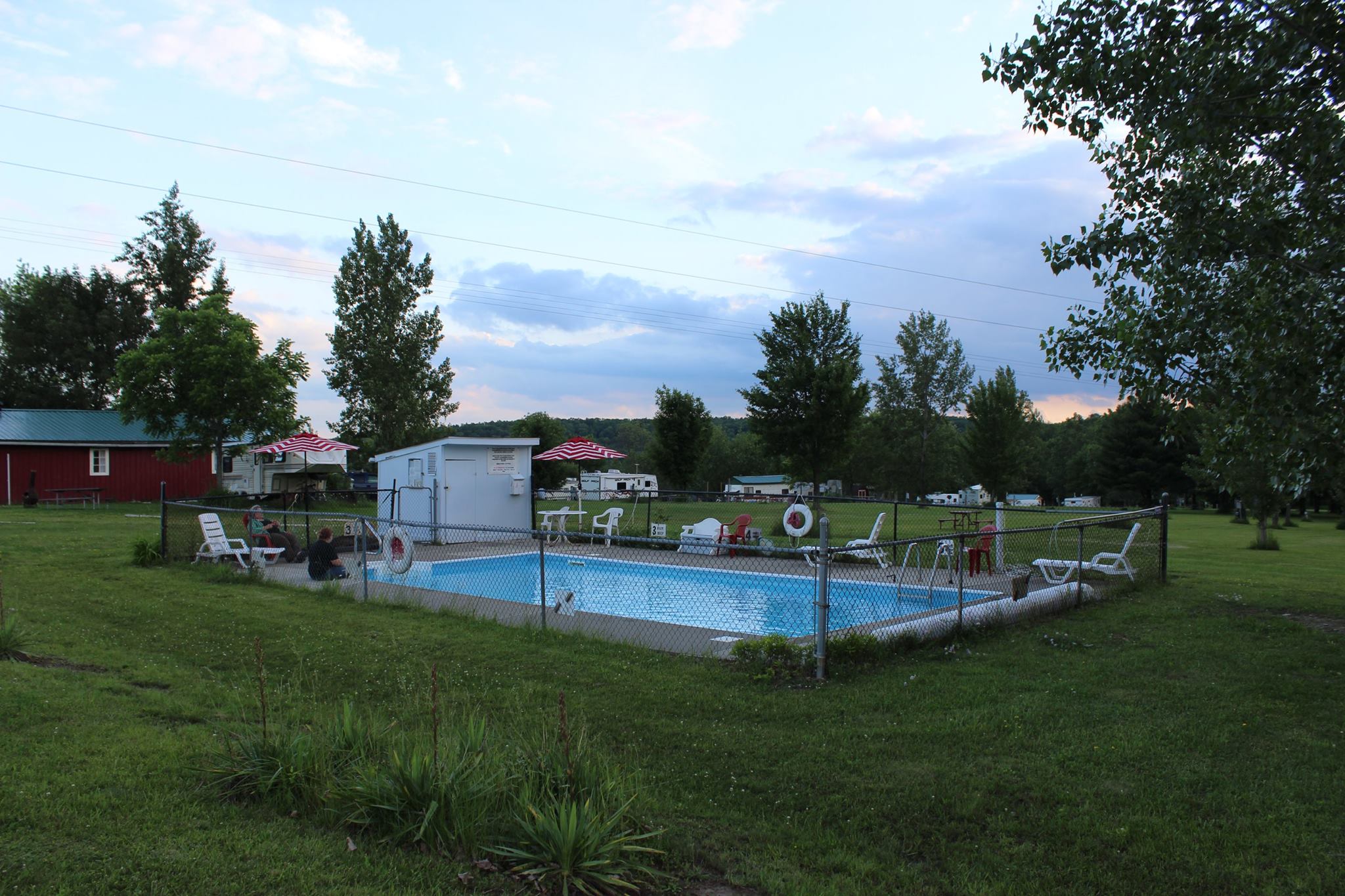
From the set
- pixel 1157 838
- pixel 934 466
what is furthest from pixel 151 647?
pixel 934 466

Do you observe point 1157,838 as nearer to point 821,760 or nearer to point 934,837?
point 934,837

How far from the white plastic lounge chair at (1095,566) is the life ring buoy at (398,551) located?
360 inches

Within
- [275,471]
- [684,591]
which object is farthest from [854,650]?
[275,471]

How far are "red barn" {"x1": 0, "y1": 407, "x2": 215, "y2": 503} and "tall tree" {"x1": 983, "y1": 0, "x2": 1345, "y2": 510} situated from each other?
1244 inches

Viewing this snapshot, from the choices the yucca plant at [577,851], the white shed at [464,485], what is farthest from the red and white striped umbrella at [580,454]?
the yucca plant at [577,851]

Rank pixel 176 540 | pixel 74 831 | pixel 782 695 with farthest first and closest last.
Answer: pixel 176 540
pixel 782 695
pixel 74 831

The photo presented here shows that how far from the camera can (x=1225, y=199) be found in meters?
7.46

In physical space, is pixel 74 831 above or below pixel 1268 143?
below

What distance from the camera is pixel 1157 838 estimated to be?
144 inches

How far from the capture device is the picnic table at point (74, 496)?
2881 cm

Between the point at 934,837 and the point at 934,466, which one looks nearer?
the point at 934,837

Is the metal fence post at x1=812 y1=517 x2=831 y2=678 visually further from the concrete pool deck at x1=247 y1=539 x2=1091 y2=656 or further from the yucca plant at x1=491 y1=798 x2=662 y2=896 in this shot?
the yucca plant at x1=491 y1=798 x2=662 y2=896

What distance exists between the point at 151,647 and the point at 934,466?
5163 cm

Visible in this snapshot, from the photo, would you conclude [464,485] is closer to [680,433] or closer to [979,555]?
[979,555]
